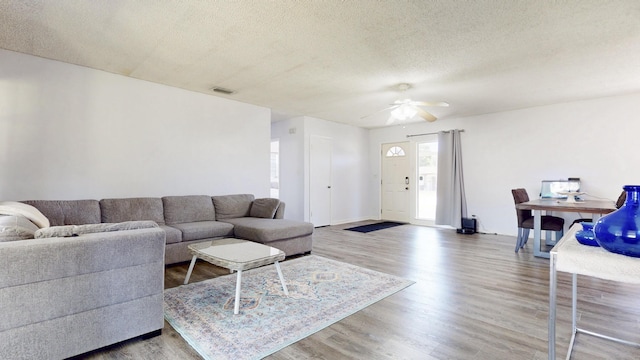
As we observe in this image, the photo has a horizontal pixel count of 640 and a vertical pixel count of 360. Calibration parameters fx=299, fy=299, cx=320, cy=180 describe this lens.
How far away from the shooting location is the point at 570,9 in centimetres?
230

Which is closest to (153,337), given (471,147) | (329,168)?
(329,168)

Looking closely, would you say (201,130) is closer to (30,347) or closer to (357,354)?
(30,347)

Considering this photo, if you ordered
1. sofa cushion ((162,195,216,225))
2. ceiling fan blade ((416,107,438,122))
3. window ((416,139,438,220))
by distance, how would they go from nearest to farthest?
1. sofa cushion ((162,195,216,225))
2. ceiling fan blade ((416,107,438,122))
3. window ((416,139,438,220))

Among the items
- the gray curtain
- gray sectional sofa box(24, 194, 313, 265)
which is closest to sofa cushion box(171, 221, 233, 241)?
gray sectional sofa box(24, 194, 313, 265)

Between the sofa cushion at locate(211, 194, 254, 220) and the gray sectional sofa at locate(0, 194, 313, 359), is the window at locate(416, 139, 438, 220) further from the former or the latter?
the gray sectional sofa at locate(0, 194, 313, 359)

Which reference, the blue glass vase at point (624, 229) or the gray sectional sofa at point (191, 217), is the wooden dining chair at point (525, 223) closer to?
the gray sectional sofa at point (191, 217)

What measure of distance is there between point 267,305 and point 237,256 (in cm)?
49

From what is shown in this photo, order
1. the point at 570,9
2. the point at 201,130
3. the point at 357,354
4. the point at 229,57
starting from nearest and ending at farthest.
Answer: the point at 357,354 < the point at 570,9 < the point at 229,57 < the point at 201,130

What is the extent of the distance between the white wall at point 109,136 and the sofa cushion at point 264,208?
598 millimetres

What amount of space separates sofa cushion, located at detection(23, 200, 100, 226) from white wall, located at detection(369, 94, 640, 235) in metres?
6.21

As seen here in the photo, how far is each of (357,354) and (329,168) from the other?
527cm

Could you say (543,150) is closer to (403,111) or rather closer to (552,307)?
(403,111)

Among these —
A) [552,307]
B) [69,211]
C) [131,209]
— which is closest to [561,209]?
[552,307]

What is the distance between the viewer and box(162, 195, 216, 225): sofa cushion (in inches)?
160
